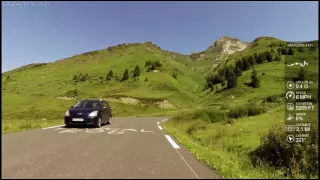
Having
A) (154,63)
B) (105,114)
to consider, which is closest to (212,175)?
(105,114)

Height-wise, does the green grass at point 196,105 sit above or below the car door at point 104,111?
below

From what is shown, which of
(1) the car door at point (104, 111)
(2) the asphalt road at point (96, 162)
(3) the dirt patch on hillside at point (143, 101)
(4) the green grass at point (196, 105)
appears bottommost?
(3) the dirt patch on hillside at point (143, 101)

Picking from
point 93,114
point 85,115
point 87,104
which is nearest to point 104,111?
point 87,104

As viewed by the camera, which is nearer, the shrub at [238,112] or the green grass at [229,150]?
the green grass at [229,150]

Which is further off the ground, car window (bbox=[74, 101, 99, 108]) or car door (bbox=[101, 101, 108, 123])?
car window (bbox=[74, 101, 99, 108])

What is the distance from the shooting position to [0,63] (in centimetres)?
553

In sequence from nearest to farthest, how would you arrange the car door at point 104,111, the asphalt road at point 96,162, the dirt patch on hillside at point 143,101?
the asphalt road at point 96,162, the car door at point 104,111, the dirt patch on hillside at point 143,101

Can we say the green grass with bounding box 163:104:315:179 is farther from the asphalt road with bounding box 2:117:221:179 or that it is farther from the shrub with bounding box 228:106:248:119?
the shrub with bounding box 228:106:248:119

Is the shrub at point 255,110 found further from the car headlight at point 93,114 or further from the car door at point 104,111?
the car headlight at point 93,114

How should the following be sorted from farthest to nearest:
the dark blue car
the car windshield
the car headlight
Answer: the car windshield < the car headlight < the dark blue car

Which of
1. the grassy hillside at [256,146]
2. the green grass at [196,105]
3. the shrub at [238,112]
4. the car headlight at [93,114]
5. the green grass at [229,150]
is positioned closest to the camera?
the green grass at [229,150]

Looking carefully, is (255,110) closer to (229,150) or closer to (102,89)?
(229,150)

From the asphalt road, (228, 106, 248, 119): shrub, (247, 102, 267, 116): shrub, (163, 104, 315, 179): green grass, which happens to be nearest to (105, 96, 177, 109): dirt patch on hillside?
(228, 106, 248, 119): shrub

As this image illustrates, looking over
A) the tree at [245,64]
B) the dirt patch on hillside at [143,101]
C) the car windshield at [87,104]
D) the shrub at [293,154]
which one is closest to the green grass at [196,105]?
the shrub at [293,154]
